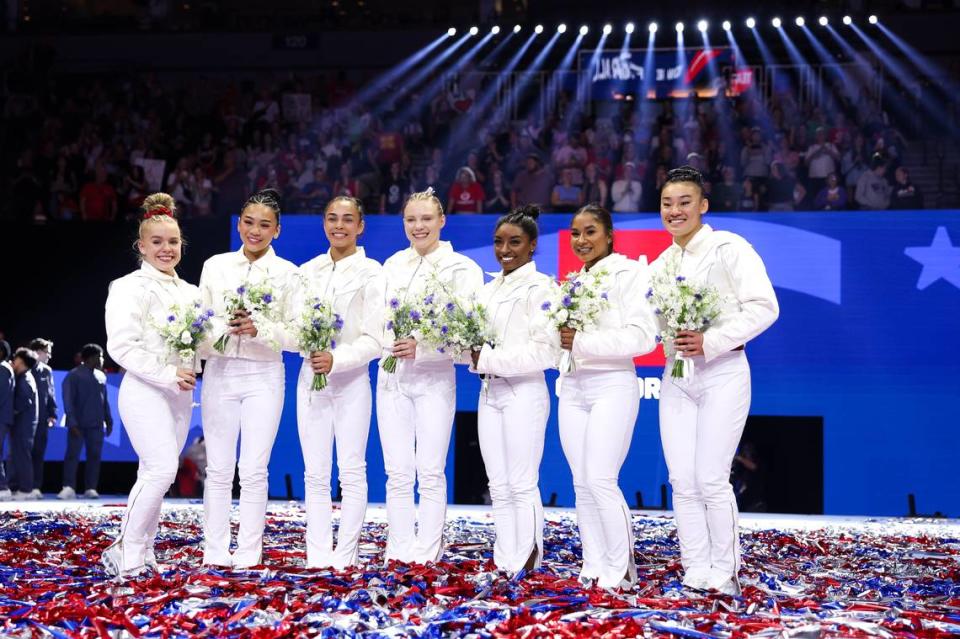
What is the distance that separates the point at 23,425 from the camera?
11.0 m

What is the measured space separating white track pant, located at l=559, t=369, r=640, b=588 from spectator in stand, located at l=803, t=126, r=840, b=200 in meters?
Answer: 7.50

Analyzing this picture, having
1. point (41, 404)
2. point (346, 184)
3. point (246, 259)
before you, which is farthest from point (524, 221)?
point (346, 184)

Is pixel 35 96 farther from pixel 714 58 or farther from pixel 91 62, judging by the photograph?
pixel 714 58

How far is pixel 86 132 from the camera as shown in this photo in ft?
48.2

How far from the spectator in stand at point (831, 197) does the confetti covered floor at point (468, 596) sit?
17.1ft

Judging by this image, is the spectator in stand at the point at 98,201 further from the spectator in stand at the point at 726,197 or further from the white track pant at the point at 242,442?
the white track pant at the point at 242,442

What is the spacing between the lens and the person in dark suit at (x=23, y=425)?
11.0 metres

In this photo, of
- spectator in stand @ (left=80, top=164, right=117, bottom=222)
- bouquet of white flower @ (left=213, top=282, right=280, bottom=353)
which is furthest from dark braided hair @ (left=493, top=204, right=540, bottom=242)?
spectator in stand @ (left=80, top=164, right=117, bottom=222)

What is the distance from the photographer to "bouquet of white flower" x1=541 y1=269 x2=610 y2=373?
5.39 meters

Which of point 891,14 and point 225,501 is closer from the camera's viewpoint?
point 225,501

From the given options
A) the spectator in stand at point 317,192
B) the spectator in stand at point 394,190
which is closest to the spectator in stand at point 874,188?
the spectator in stand at point 394,190

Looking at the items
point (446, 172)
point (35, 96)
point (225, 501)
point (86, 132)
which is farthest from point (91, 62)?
point (225, 501)

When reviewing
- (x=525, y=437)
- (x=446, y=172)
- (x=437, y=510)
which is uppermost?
(x=446, y=172)

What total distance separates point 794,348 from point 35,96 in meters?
11.1
